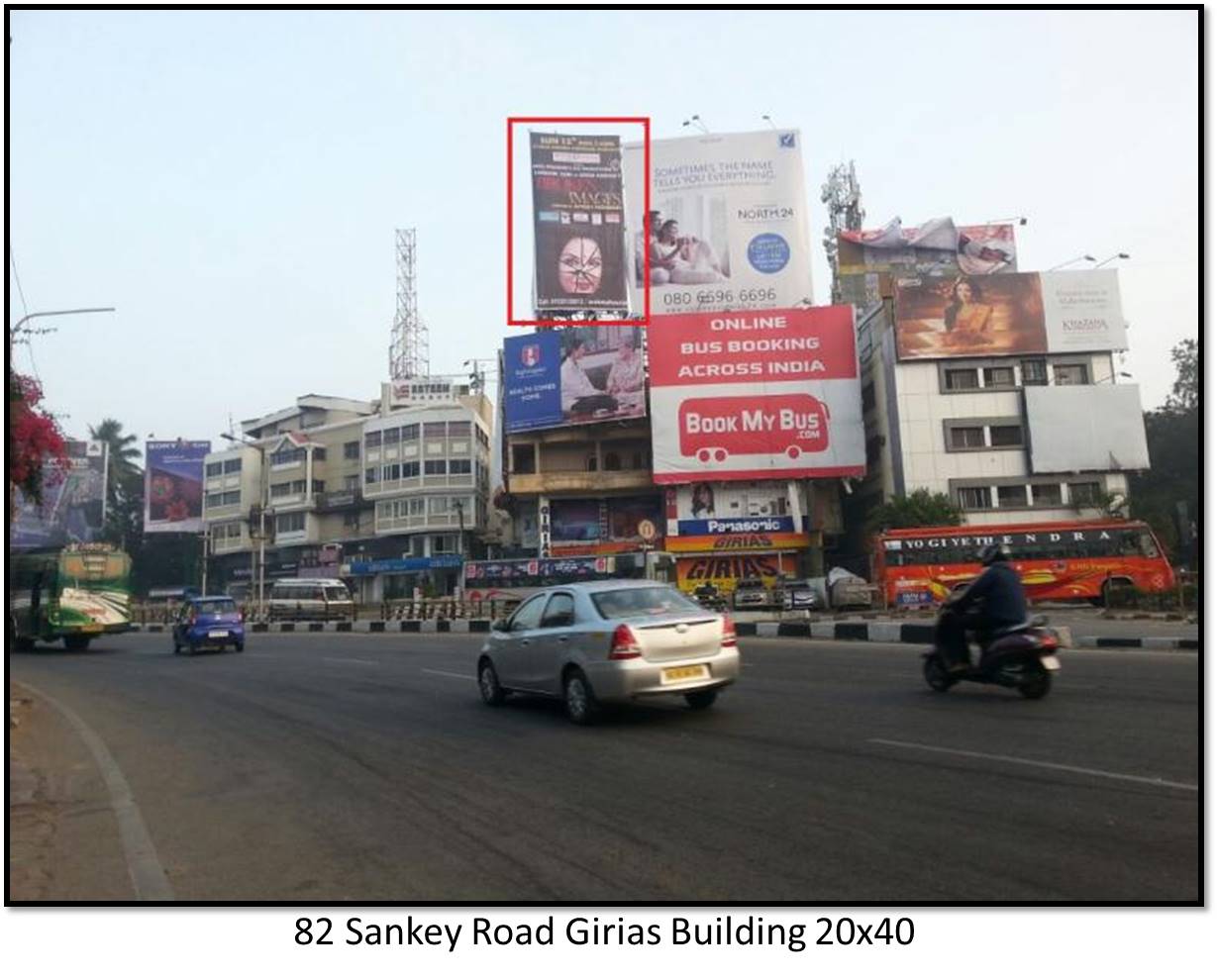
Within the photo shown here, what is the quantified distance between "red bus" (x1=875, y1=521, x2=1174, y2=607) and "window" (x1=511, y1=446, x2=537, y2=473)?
30830 mm

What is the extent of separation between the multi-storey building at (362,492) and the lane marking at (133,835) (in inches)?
2069

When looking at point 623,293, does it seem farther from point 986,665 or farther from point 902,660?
point 986,665

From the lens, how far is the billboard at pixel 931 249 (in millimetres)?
61656

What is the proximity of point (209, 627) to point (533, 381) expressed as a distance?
34.2 m

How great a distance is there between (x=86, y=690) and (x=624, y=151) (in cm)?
4912

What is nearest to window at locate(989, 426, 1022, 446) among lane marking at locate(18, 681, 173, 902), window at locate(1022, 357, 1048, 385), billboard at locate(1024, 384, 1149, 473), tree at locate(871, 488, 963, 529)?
billboard at locate(1024, 384, 1149, 473)

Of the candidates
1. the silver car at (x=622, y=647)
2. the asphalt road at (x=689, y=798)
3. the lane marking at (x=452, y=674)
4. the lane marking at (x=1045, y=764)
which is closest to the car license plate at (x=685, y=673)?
the silver car at (x=622, y=647)

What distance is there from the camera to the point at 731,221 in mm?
54531

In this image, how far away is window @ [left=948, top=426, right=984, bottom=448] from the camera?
50.8 m

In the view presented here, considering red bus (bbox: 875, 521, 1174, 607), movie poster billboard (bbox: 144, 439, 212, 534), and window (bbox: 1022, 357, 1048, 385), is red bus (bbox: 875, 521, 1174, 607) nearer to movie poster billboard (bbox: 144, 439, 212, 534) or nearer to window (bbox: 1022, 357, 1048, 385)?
window (bbox: 1022, 357, 1048, 385)

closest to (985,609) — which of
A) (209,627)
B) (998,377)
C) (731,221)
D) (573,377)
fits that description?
(209,627)

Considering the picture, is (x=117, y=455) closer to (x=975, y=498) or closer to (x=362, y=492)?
(x=362, y=492)

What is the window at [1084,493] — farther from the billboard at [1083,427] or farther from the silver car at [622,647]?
the silver car at [622,647]

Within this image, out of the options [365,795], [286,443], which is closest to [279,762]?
[365,795]
